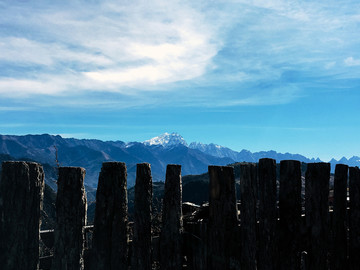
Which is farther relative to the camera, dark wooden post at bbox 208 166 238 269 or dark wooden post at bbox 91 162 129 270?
dark wooden post at bbox 208 166 238 269

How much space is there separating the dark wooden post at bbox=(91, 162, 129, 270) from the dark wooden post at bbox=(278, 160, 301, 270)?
2.05 metres

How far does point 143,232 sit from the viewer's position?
3.93 meters

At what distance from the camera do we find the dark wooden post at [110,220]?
3.77 metres

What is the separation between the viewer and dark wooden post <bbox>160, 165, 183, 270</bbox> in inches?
161

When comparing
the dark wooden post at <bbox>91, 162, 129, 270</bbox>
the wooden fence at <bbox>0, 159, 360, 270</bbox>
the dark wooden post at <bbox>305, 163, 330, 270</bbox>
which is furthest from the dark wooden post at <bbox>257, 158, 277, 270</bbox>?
the dark wooden post at <bbox>91, 162, 129, 270</bbox>

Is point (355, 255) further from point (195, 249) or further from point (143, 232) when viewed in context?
point (143, 232)

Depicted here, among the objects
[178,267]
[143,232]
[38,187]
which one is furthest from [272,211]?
[38,187]

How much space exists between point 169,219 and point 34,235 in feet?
4.80

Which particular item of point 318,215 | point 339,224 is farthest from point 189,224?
point 339,224

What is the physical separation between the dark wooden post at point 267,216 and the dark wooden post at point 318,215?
601 millimetres

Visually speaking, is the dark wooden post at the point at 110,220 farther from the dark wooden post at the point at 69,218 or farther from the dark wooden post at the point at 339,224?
the dark wooden post at the point at 339,224

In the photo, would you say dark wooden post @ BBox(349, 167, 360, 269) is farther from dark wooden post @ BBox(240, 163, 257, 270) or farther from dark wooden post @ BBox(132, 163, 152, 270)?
dark wooden post @ BBox(132, 163, 152, 270)

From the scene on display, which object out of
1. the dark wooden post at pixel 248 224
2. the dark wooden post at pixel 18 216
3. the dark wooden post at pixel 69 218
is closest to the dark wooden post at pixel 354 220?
the dark wooden post at pixel 248 224

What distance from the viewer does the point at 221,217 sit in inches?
165
